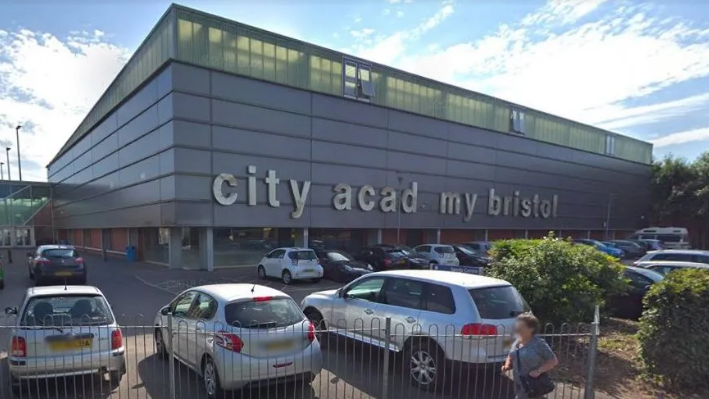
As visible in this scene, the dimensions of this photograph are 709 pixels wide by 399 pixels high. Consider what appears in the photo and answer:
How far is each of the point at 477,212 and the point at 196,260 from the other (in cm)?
2258

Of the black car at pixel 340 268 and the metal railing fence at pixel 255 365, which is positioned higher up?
the metal railing fence at pixel 255 365

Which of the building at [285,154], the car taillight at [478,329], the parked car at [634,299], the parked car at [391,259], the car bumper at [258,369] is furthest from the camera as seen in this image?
the building at [285,154]

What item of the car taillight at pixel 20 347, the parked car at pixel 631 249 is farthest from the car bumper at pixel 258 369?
the parked car at pixel 631 249

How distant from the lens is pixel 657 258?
15125 millimetres

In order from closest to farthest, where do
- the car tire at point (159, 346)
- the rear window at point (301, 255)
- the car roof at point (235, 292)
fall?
the car roof at point (235, 292) < the car tire at point (159, 346) < the rear window at point (301, 255)

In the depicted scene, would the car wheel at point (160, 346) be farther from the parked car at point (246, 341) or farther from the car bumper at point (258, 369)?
the car bumper at point (258, 369)

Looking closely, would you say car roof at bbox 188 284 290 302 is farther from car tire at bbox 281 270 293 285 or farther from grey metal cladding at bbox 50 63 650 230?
grey metal cladding at bbox 50 63 650 230

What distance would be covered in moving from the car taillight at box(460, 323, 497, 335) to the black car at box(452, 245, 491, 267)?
Result: 16.7 metres

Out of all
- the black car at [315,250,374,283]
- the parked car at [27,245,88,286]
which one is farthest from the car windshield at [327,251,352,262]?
the parked car at [27,245,88,286]

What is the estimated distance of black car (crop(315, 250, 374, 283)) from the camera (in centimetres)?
1588

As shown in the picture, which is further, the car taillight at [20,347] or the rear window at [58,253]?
the rear window at [58,253]

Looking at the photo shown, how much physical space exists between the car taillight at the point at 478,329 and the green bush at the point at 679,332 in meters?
2.46

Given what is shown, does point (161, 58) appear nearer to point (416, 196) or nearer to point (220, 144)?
point (220, 144)

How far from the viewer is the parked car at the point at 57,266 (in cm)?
1328
